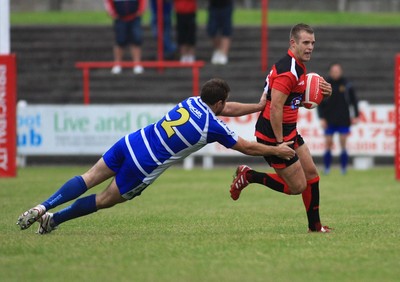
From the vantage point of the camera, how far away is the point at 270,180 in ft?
36.3

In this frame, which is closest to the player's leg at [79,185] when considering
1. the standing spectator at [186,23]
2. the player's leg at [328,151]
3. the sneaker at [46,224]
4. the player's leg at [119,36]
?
the sneaker at [46,224]

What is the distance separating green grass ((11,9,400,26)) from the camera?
3166cm

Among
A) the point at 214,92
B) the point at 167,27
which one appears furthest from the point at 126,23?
the point at 214,92

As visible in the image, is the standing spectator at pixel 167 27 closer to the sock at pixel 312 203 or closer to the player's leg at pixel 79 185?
the sock at pixel 312 203

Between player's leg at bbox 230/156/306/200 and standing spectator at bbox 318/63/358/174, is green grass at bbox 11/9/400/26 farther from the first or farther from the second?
player's leg at bbox 230/156/306/200

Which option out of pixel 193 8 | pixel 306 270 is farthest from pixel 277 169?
pixel 193 8

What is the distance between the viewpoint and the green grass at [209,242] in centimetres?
814

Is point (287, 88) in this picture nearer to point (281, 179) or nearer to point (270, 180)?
point (281, 179)

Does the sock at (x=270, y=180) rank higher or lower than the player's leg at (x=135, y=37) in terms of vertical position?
lower

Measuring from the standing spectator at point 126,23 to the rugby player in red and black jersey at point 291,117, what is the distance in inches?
548

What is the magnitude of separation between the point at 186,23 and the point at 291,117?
47.8 feet

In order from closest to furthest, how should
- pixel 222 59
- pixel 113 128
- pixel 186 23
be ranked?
pixel 113 128 < pixel 186 23 < pixel 222 59

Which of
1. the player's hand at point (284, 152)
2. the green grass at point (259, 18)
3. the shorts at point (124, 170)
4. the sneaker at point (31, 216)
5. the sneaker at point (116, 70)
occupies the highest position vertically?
the green grass at point (259, 18)

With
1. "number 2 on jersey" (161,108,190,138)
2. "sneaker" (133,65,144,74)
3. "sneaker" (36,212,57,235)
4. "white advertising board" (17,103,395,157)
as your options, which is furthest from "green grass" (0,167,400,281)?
"sneaker" (133,65,144,74)
